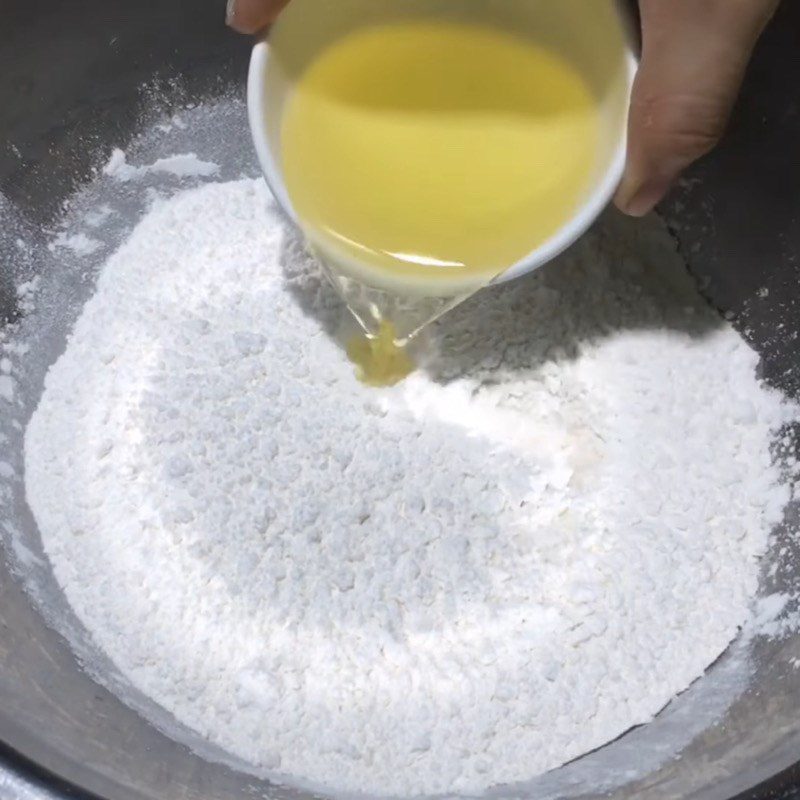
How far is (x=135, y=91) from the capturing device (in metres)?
1.16

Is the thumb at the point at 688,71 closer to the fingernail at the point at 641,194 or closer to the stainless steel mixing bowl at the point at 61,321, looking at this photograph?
the fingernail at the point at 641,194

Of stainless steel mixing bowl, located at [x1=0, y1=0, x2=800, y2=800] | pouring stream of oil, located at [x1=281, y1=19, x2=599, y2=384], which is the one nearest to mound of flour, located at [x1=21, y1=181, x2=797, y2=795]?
stainless steel mixing bowl, located at [x1=0, y1=0, x2=800, y2=800]

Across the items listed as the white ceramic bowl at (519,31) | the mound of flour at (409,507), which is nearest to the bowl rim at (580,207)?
the white ceramic bowl at (519,31)

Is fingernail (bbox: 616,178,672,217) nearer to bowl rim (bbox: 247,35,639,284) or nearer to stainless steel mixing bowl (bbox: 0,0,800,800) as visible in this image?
bowl rim (bbox: 247,35,639,284)

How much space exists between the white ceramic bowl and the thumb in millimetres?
44

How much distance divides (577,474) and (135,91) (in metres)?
0.73

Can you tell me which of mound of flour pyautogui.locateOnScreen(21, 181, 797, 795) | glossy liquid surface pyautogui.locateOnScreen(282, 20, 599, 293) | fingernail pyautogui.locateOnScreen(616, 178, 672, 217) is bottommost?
mound of flour pyautogui.locateOnScreen(21, 181, 797, 795)

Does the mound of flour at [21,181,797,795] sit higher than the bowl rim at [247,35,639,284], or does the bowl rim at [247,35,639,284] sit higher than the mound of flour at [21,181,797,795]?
the bowl rim at [247,35,639,284]

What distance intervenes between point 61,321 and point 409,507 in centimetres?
49

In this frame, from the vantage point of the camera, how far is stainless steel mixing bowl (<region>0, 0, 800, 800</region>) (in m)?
0.79

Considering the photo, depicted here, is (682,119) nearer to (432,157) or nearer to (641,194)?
(641,194)

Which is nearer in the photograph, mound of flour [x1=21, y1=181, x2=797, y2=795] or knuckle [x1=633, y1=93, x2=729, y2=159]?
knuckle [x1=633, y1=93, x2=729, y2=159]

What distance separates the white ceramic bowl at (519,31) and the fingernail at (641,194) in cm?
1

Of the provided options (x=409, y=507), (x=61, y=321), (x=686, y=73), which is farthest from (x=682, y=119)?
(x=61, y=321)
